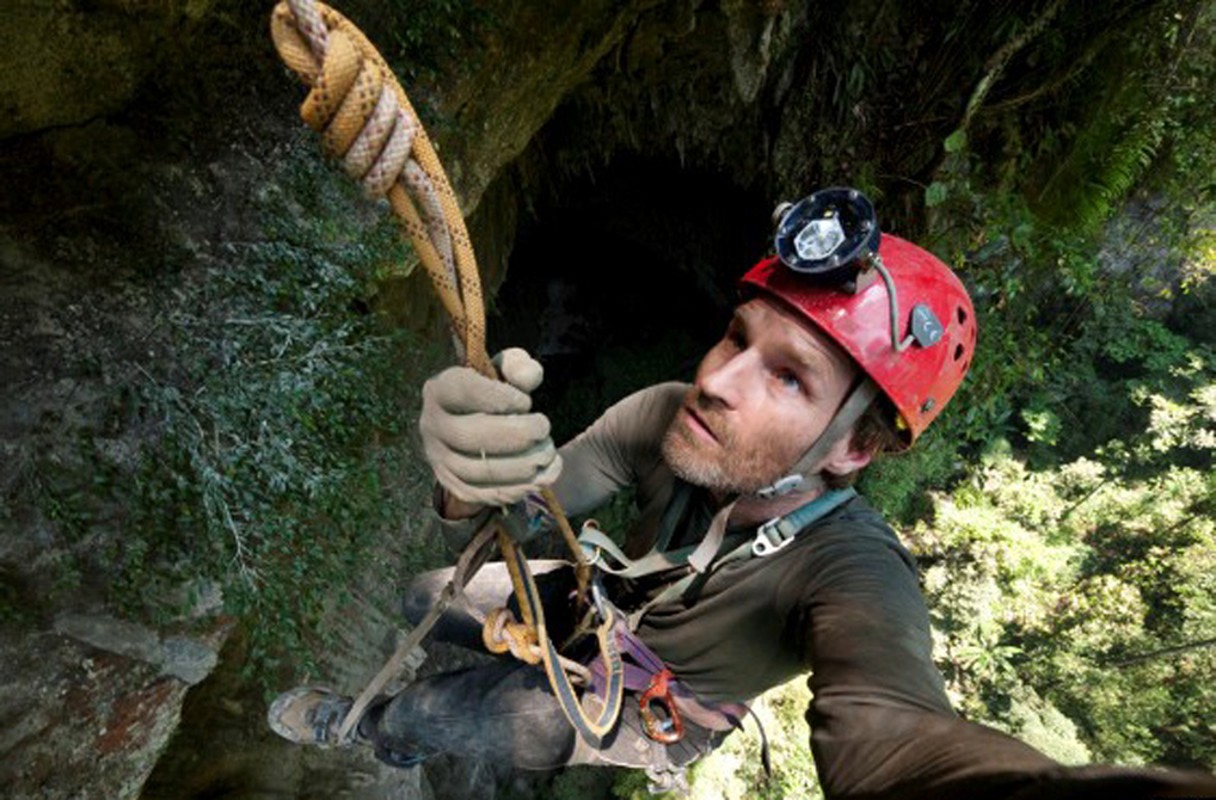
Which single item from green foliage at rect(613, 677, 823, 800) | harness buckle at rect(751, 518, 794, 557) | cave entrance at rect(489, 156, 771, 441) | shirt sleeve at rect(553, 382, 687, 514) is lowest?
green foliage at rect(613, 677, 823, 800)

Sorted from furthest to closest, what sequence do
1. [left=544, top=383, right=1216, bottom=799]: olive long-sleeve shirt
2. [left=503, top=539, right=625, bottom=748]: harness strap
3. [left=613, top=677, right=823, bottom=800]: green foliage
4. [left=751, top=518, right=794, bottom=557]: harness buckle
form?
[left=613, top=677, right=823, bottom=800]: green foliage
[left=751, top=518, right=794, bottom=557]: harness buckle
[left=503, top=539, right=625, bottom=748]: harness strap
[left=544, top=383, right=1216, bottom=799]: olive long-sleeve shirt

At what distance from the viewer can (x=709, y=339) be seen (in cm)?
776

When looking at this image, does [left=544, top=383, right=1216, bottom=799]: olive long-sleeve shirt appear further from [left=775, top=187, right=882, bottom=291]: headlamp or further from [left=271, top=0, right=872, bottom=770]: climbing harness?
[left=775, top=187, right=882, bottom=291]: headlamp

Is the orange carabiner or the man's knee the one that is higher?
the orange carabiner

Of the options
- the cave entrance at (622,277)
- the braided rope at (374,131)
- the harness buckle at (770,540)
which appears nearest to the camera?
the braided rope at (374,131)

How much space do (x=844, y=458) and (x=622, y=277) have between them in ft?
22.2

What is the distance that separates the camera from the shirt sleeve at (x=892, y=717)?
811 millimetres

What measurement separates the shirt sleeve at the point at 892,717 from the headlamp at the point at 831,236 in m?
0.77

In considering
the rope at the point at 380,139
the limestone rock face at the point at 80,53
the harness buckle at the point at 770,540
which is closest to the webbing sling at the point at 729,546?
the harness buckle at the point at 770,540

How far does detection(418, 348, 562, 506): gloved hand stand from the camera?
118 centimetres

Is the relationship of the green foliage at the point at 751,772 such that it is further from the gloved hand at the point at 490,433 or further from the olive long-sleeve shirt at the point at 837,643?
the gloved hand at the point at 490,433

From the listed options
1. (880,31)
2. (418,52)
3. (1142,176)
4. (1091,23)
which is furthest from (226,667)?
(1142,176)

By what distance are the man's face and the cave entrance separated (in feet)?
→ 12.8

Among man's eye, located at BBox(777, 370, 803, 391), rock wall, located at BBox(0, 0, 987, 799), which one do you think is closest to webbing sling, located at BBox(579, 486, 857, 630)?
man's eye, located at BBox(777, 370, 803, 391)
